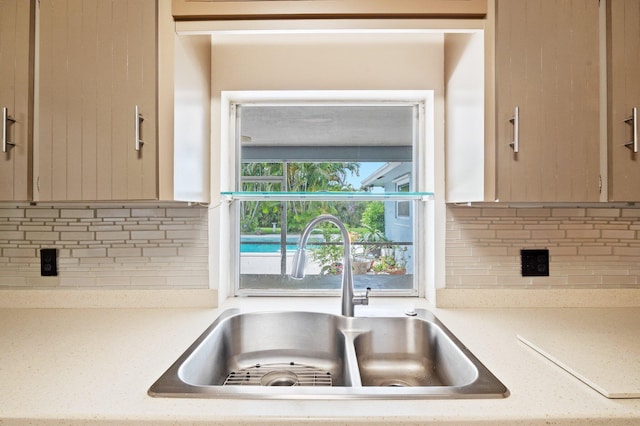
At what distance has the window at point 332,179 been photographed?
166 centimetres

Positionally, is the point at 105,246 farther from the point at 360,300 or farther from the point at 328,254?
the point at 360,300

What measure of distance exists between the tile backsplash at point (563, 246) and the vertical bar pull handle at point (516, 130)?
42cm

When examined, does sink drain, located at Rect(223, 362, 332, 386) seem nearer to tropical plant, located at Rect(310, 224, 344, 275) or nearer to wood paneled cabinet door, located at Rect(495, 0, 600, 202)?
tropical plant, located at Rect(310, 224, 344, 275)

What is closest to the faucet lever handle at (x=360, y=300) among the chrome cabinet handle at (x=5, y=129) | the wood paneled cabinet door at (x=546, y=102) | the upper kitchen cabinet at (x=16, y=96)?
the wood paneled cabinet door at (x=546, y=102)

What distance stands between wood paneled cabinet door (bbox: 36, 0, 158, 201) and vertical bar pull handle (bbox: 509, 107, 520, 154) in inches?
44.6

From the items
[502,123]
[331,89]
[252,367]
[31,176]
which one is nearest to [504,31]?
[502,123]

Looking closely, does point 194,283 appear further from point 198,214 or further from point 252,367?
point 252,367

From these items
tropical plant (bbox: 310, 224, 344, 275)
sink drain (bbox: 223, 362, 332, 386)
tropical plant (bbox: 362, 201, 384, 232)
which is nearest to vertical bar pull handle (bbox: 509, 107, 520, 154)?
tropical plant (bbox: 362, 201, 384, 232)

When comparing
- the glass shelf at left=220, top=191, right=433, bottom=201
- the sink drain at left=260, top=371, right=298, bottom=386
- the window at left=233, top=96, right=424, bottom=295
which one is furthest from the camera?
the window at left=233, top=96, right=424, bottom=295

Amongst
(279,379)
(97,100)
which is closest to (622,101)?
(279,379)

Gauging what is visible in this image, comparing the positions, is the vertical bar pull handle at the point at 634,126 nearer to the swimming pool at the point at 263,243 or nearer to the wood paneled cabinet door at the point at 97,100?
the swimming pool at the point at 263,243

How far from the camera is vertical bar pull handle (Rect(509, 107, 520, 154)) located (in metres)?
1.09

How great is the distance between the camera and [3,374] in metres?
0.85

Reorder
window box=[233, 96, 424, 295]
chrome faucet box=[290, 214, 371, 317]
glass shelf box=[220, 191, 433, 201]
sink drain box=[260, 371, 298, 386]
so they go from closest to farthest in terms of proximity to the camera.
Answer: sink drain box=[260, 371, 298, 386]
chrome faucet box=[290, 214, 371, 317]
glass shelf box=[220, 191, 433, 201]
window box=[233, 96, 424, 295]
